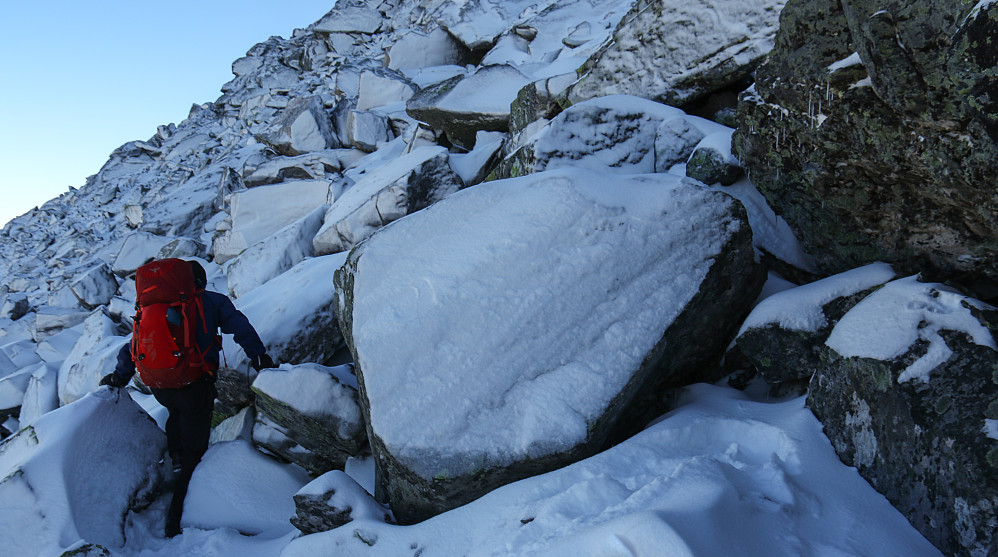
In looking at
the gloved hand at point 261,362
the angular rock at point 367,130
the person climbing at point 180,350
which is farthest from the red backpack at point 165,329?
the angular rock at point 367,130

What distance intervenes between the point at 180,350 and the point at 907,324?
4431 millimetres

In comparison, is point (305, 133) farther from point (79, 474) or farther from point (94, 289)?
point (79, 474)

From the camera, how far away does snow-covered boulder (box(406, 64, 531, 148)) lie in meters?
8.86

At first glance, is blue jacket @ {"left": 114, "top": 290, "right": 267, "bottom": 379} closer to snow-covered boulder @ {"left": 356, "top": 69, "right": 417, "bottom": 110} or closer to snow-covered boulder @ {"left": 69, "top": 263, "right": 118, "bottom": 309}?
snow-covered boulder @ {"left": 356, "top": 69, "right": 417, "bottom": 110}

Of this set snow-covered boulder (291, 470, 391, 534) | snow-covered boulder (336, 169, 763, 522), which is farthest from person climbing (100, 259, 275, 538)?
snow-covered boulder (291, 470, 391, 534)

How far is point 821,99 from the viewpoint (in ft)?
10.6

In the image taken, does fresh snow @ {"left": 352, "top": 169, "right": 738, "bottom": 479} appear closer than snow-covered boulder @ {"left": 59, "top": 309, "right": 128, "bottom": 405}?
Yes

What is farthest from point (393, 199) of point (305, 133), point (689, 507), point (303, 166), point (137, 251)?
point (137, 251)

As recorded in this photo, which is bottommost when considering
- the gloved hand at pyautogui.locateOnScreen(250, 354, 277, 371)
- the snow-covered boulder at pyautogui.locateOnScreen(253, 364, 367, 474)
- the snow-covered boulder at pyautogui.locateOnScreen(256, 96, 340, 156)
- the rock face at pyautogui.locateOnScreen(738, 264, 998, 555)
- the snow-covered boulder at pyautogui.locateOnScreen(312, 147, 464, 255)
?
the rock face at pyautogui.locateOnScreen(738, 264, 998, 555)

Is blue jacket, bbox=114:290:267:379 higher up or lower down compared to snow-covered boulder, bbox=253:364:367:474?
higher up

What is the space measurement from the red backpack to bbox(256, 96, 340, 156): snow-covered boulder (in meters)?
9.00

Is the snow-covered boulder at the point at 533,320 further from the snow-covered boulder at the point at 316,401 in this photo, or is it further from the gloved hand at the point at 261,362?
the gloved hand at the point at 261,362

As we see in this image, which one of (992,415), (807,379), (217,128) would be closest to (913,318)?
(992,415)

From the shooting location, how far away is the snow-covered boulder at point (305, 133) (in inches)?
503
